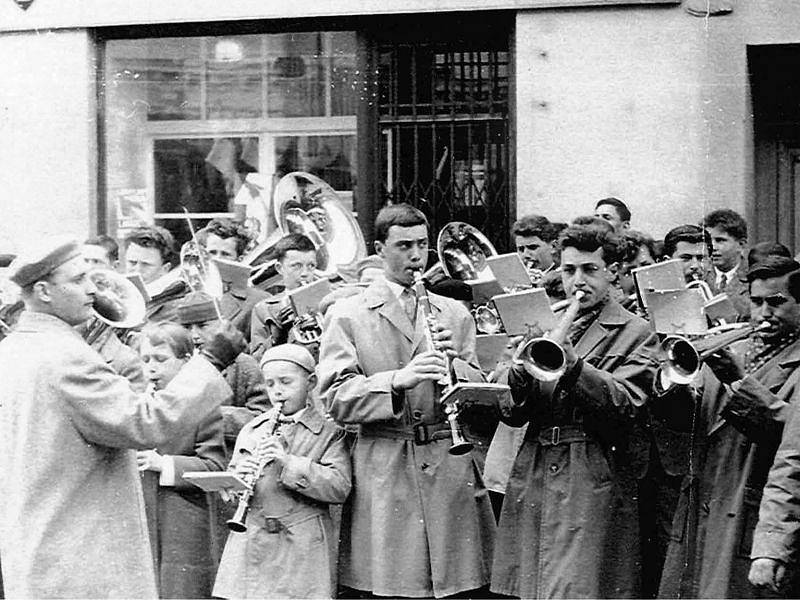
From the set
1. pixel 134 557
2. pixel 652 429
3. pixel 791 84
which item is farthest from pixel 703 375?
pixel 791 84

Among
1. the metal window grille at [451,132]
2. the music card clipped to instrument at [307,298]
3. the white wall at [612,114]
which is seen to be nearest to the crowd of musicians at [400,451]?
the music card clipped to instrument at [307,298]

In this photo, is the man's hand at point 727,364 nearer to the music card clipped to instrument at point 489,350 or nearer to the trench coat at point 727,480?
the trench coat at point 727,480

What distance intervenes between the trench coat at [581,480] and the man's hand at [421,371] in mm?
297

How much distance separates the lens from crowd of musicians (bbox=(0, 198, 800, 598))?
15.6ft

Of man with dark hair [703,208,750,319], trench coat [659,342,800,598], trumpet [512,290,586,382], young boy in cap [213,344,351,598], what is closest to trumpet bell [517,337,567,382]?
trumpet [512,290,586,382]

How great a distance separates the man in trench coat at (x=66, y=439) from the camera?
A: 4.70 metres

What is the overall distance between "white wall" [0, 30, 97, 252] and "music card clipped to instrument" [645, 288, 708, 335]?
226 inches

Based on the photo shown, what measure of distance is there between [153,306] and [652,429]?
9.53 ft

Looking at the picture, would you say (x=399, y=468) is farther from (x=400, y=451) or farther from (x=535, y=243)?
(x=535, y=243)

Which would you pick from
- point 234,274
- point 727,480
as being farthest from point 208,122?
point 727,480

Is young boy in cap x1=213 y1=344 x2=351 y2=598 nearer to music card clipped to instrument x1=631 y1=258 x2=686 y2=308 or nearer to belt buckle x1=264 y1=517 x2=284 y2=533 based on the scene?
belt buckle x1=264 y1=517 x2=284 y2=533

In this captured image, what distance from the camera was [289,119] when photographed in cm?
1061

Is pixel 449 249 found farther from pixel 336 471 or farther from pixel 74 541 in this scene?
pixel 74 541

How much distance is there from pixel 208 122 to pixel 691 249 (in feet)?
15.6
